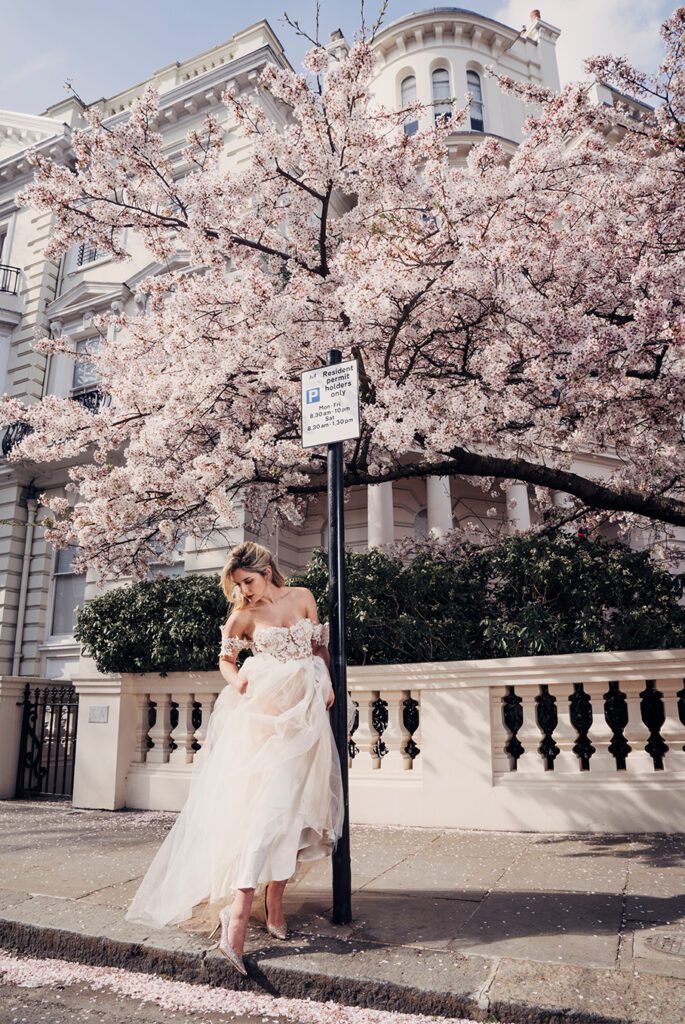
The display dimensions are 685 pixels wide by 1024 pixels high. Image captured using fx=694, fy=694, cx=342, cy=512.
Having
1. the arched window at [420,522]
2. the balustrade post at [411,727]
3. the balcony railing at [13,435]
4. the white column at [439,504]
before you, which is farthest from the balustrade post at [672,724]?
the balcony railing at [13,435]

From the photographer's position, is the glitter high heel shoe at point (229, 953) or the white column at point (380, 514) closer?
the glitter high heel shoe at point (229, 953)

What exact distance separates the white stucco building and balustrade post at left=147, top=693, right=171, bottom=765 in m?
6.08

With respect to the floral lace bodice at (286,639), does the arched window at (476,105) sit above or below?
above

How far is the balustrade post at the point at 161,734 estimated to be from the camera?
776cm

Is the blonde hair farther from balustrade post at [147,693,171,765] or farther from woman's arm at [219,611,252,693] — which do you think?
balustrade post at [147,693,171,765]

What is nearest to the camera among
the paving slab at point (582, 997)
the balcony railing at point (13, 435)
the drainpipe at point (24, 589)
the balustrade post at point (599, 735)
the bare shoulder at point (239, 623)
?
the paving slab at point (582, 997)

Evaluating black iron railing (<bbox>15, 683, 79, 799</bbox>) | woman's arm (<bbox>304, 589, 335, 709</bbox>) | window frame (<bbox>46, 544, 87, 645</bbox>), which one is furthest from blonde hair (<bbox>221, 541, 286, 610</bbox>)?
window frame (<bbox>46, 544, 87, 645</bbox>)

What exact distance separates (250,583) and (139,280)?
14374 mm

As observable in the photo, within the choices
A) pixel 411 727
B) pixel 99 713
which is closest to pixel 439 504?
pixel 411 727

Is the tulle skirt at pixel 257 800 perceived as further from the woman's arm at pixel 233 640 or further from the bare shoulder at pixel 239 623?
the bare shoulder at pixel 239 623

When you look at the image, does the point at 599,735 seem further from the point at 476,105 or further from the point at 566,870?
the point at 476,105

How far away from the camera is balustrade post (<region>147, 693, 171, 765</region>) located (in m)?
7.76

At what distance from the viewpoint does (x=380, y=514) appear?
1409 centimetres

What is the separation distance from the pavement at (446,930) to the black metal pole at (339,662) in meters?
0.16
